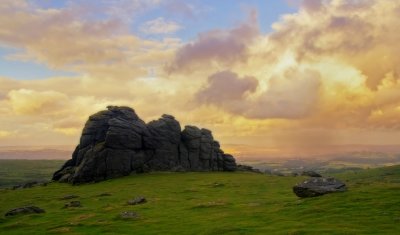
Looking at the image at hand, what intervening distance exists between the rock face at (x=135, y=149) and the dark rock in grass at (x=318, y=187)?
3018 inches

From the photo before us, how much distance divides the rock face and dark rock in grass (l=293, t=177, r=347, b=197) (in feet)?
252

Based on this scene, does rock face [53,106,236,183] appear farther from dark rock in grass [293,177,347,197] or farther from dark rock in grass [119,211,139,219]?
dark rock in grass [293,177,347,197]

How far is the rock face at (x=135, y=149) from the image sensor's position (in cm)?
12650

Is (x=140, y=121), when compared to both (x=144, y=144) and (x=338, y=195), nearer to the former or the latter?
(x=144, y=144)

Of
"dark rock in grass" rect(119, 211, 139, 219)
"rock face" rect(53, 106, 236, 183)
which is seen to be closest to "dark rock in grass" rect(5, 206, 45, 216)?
"dark rock in grass" rect(119, 211, 139, 219)

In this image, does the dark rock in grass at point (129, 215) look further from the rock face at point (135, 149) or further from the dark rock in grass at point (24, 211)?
the rock face at point (135, 149)

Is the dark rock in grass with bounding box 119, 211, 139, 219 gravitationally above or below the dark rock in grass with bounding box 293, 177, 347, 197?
below

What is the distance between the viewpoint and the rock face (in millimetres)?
126500

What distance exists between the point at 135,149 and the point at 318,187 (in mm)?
83503

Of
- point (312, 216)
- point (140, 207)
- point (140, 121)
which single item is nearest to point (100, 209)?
point (140, 207)

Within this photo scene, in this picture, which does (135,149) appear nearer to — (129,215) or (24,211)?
(24,211)

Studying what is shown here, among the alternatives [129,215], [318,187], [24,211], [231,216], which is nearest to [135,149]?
[24,211]

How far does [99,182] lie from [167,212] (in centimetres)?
6589

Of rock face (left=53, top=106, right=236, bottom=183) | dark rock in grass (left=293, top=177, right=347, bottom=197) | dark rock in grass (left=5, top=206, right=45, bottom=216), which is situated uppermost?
rock face (left=53, top=106, right=236, bottom=183)
